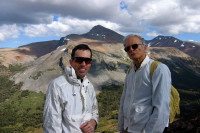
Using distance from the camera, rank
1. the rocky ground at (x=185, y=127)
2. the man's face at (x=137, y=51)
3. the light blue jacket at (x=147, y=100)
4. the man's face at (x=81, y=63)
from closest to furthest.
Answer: the light blue jacket at (x=147, y=100)
the man's face at (x=81, y=63)
the man's face at (x=137, y=51)
the rocky ground at (x=185, y=127)

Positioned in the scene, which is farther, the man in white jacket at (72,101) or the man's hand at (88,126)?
the man's hand at (88,126)

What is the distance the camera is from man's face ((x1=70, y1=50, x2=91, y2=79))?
4973 mm

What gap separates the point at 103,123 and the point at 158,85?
287 ft

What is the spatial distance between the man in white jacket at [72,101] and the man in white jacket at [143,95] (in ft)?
3.51

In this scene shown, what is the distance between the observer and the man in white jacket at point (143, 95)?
4.43 m

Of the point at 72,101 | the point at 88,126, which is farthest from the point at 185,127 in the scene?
the point at 72,101

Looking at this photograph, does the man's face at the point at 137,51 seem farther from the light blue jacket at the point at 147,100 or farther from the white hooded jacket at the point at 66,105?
the white hooded jacket at the point at 66,105

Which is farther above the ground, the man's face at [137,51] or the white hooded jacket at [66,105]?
the man's face at [137,51]

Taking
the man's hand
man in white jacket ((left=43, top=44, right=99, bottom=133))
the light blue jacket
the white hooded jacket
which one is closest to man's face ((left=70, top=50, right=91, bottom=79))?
man in white jacket ((left=43, top=44, right=99, bottom=133))

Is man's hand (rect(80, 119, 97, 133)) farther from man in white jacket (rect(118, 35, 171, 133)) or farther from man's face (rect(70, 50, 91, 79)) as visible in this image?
man's face (rect(70, 50, 91, 79))

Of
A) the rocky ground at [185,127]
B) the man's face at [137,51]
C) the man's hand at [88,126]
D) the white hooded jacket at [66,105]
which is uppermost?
the man's face at [137,51]

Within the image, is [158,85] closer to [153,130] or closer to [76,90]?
[153,130]

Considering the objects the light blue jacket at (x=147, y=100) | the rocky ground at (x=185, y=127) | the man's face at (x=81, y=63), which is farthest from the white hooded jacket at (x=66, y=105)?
the rocky ground at (x=185, y=127)

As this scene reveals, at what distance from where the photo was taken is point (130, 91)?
536 centimetres
